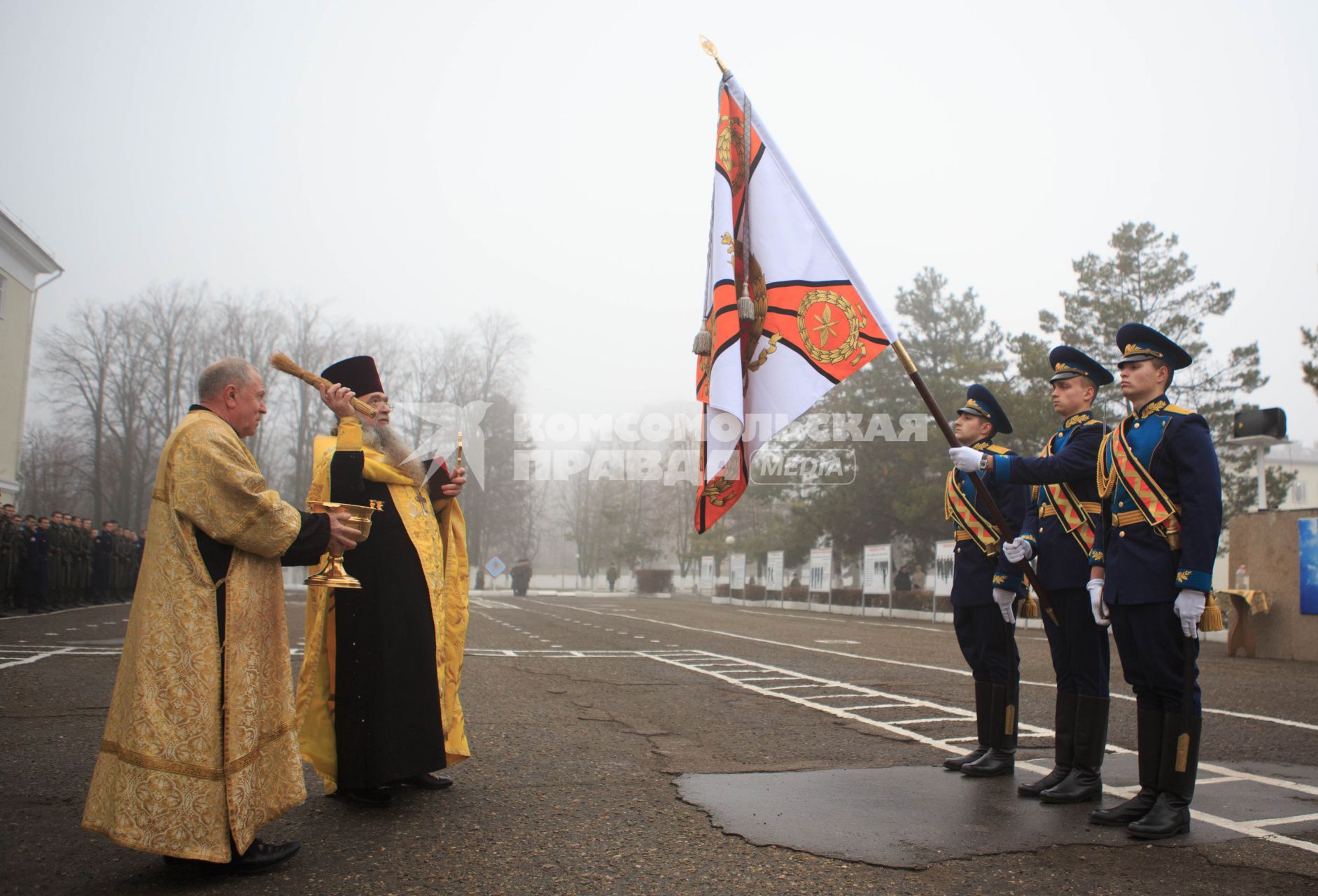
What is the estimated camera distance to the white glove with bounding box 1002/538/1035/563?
4.84 m

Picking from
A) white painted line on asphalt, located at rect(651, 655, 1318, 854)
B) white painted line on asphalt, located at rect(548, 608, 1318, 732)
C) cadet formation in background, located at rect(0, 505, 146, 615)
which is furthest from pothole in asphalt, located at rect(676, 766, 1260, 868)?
cadet formation in background, located at rect(0, 505, 146, 615)

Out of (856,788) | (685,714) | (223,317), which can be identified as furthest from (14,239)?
(856,788)

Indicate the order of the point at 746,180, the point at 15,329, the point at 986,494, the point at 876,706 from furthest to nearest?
the point at 15,329
the point at 876,706
the point at 746,180
the point at 986,494

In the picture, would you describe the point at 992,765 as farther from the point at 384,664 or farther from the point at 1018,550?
the point at 384,664

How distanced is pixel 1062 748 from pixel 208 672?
4.00 meters

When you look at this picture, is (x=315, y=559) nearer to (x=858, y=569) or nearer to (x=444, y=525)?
(x=444, y=525)

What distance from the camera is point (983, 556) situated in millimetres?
5344

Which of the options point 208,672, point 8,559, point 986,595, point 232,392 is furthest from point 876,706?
point 8,559

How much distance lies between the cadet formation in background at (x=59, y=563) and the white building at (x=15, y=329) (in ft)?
24.9

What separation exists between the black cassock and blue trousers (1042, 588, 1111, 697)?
10.3ft

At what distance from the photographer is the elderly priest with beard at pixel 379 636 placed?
168 inches

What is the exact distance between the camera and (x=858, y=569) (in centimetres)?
4503

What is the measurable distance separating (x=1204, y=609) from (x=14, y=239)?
35149mm

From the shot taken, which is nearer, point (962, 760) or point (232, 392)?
point (232, 392)
